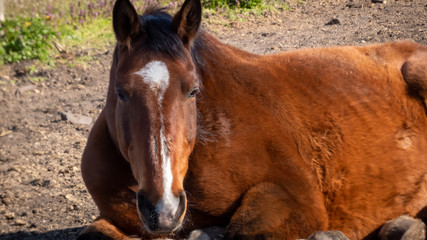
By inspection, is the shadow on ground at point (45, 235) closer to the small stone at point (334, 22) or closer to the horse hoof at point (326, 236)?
the horse hoof at point (326, 236)

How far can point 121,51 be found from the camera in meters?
3.01

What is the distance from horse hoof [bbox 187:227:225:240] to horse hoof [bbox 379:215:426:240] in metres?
1.29

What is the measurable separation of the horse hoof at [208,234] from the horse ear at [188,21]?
128cm

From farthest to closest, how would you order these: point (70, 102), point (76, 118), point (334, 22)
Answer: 1. point (334, 22)
2. point (70, 102)
3. point (76, 118)

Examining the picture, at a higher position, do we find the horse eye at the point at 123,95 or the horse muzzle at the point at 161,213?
the horse eye at the point at 123,95

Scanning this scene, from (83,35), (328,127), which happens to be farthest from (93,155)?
(83,35)

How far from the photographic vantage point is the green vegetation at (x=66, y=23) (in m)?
8.45

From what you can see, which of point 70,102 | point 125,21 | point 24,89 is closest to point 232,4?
point 70,102

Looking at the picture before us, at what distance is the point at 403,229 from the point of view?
11.4 feet

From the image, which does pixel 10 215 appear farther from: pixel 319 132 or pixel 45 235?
pixel 319 132

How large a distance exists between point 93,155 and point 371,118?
7.42 feet

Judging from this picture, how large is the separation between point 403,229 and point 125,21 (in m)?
2.52

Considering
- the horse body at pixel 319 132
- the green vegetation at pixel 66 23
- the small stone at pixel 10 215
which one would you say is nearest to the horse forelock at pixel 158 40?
the horse body at pixel 319 132

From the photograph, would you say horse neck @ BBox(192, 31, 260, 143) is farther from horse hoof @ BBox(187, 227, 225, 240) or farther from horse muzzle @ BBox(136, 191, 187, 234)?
horse muzzle @ BBox(136, 191, 187, 234)
